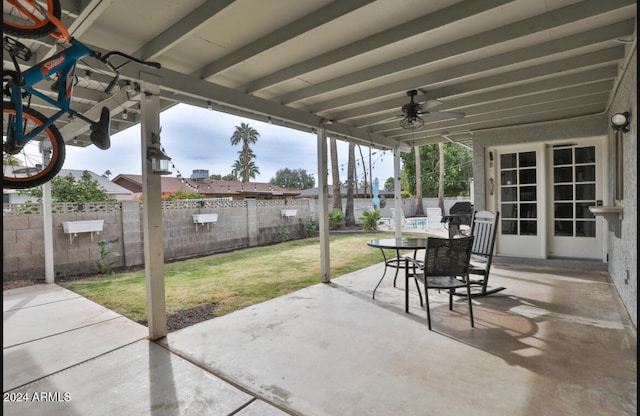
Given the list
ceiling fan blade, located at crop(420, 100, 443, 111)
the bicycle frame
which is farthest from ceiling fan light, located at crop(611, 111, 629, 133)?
the bicycle frame

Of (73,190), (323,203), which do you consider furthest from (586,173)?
(73,190)

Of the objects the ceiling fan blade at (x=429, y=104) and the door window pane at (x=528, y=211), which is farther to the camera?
the door window pane at (x=528, y=211)

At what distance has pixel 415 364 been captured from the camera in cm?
258

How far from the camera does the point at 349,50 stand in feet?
10.1

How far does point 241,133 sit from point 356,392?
28.8 meters

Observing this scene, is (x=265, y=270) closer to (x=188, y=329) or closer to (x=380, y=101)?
(x=188, y=329)

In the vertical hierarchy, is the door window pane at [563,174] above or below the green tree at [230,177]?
below

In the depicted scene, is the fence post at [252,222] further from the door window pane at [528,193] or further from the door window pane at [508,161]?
the door window pane at [528,193]

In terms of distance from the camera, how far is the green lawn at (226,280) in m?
4.30

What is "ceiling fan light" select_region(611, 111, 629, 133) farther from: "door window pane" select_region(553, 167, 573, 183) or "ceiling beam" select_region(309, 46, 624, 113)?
"door window pane" select_region(553, 167, 573, 183)

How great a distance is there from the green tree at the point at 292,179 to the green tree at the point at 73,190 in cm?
3070

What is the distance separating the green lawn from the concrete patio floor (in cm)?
48

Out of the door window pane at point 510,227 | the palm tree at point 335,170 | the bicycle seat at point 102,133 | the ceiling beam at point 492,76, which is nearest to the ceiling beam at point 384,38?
the ceiling beam at point 492,76

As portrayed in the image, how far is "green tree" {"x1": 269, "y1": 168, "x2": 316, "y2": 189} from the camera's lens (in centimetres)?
3853
